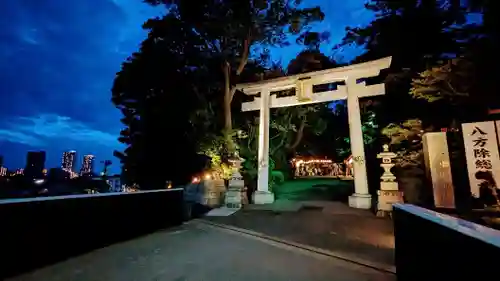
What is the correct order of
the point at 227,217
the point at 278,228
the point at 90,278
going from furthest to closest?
1. the point at 227,217
2. the point at 278,228
3. the point at 90,278

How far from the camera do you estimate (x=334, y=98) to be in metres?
11.0

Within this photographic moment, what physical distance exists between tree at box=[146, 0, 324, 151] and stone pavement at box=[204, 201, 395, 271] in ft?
15.0

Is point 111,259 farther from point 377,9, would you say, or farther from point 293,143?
point 293,143

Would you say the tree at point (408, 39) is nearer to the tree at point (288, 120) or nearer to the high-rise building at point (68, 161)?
the tree at point (288, 120)

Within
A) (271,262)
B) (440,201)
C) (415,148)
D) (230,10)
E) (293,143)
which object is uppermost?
(230,10)

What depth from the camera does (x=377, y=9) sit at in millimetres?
13055

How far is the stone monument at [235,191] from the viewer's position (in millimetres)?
10523

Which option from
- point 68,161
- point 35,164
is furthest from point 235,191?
point 68,161

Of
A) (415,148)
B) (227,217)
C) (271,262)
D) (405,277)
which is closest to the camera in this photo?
(405,277)

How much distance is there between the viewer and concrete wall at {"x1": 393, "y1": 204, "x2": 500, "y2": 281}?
5.06ft

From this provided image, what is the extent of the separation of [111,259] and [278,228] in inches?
158

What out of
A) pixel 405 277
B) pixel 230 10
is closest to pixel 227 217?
pixel 405 277

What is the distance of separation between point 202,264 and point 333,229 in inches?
155

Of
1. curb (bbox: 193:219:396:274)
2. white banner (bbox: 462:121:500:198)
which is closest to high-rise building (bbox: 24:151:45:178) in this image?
curb (bbox: 193:219:396:274)
